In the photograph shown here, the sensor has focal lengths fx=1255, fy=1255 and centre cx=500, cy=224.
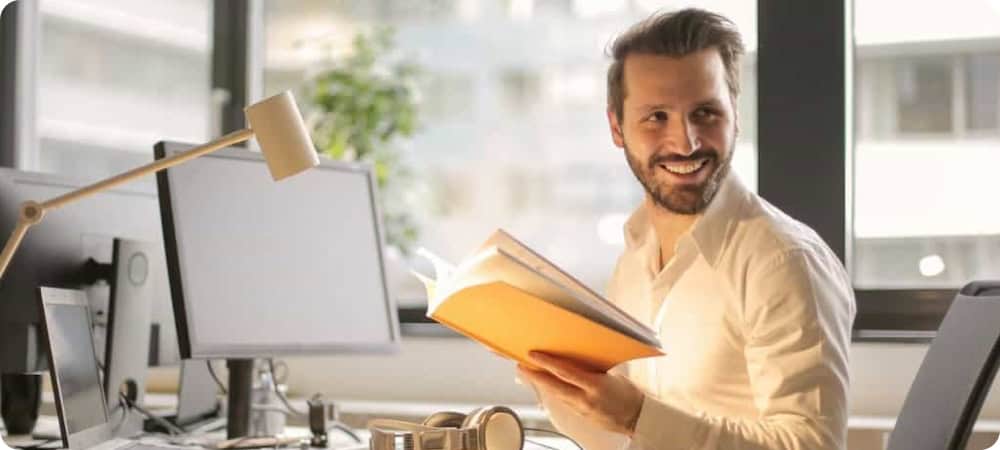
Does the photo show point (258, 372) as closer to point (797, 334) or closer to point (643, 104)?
point (643, 104)

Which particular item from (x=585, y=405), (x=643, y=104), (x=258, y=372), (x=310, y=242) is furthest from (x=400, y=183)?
(x=585, y=405)

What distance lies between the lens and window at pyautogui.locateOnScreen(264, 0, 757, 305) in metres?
3.45

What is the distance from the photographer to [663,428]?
5.87 feet

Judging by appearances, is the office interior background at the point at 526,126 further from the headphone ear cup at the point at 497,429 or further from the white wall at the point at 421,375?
the headphone ear cup at the point at 497,429

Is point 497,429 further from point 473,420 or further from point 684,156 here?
point 684,156

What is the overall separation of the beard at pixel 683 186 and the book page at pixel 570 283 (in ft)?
1.69

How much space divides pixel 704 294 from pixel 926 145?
1310 mm

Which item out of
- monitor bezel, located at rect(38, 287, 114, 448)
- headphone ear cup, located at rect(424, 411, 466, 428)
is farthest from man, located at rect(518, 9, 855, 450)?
monitor bezel, located at rect(38, 287, 114, 448)

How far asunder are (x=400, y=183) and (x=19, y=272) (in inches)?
53.9

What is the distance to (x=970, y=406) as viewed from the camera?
1772 millimetres

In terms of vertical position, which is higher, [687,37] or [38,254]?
[687,37]

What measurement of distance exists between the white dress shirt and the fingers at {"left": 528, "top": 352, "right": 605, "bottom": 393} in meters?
0.10

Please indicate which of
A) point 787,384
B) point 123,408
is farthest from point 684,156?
point 123,408

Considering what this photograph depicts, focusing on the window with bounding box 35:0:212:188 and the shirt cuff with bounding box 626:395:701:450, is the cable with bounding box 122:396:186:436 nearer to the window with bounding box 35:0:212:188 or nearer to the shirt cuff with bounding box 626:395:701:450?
the shirt cuff with bounding box 626:395:701:450
